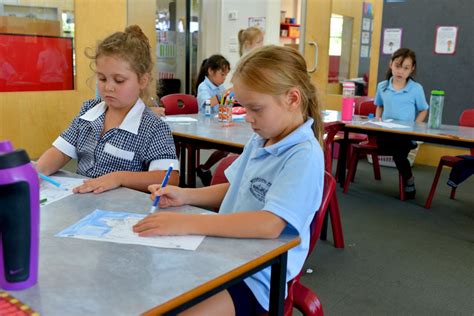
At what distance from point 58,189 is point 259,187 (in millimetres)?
602

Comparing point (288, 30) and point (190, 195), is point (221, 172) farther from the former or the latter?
point (288, 30)

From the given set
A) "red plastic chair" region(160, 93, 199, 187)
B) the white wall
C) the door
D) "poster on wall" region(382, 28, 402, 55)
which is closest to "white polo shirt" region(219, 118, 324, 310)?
"red plastic chair" region(160, 93, 199, 187)

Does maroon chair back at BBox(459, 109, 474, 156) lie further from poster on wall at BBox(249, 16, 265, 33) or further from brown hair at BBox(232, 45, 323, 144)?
poster on wall at BBox(249, 16, 265, 33)

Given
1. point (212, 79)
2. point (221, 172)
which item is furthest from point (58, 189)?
point (212, 79)

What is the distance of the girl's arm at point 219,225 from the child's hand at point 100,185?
14.7 inches

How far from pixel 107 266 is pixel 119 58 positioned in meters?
0.95

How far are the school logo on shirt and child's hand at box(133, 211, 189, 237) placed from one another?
0.23 meters

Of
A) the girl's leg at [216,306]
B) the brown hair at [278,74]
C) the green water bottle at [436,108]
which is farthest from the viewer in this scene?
the green water bottle at [436,108]

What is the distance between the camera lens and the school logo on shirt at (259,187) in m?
1.21

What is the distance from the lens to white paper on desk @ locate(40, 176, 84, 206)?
1330 mm

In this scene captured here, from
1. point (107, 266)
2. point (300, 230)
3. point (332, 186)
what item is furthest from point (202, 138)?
point (107, 266)

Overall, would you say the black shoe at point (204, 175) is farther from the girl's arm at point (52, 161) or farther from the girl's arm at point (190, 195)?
the girl's arm at point (190, 195)

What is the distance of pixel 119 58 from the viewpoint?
1651mm

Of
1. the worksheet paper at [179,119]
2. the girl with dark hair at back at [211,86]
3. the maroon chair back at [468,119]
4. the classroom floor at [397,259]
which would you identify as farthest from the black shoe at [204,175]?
the maroon chair back at [468,119]
